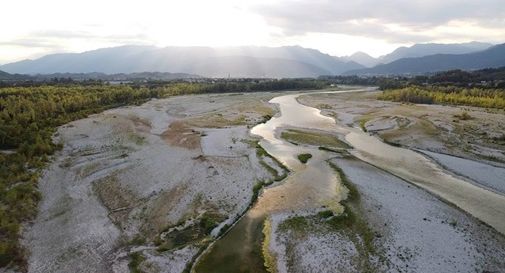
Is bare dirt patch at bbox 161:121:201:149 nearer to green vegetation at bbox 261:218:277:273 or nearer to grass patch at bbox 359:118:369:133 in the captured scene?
green vegetation at bbox 261:218:277:273

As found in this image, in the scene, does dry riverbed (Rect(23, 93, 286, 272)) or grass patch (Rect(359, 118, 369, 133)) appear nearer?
dry riverbed (Rect(23, 93, 286, 272))

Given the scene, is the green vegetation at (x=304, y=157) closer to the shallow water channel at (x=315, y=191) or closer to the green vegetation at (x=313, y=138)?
the shallow water channel at (x=315, y=191)

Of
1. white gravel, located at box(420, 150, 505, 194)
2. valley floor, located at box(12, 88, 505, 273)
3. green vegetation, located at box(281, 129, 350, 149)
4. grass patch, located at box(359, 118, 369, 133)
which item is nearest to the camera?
valley floor, located at box(12, 88, 505, 273)

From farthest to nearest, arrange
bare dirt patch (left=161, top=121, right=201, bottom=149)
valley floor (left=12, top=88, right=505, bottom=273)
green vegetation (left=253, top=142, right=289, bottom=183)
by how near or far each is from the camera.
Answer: bare dirt patch (left=161, top=121, right=201, bottom=149) < green vegetation (left=253, top=142, right=289, bottom=183) < valley floor (left=12, top=88, right=505, bottom=273)

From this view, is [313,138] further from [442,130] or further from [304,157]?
[442,130]

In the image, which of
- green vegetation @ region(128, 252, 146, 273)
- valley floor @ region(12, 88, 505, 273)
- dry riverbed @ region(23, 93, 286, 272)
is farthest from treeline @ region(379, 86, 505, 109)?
green vegetation @ region(128, 252, 146, 273)
